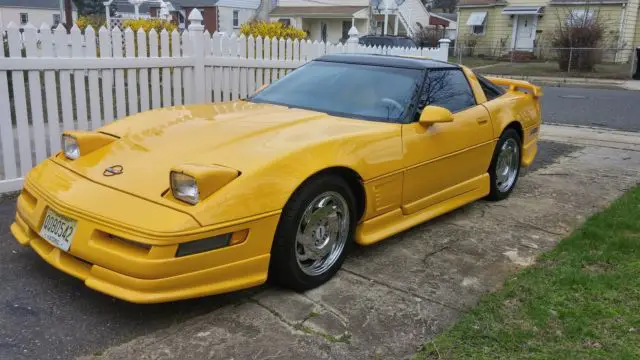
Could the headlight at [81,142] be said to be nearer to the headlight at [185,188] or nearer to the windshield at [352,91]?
Result: the headlight at [185,188]

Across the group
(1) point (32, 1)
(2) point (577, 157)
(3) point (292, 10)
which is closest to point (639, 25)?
(3) point (292, 10)

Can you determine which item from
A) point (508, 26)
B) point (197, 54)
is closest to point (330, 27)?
point (508, 26)

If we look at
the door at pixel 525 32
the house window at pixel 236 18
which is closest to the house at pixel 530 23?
the door at pixel 525 32

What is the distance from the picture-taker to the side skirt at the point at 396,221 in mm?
3889

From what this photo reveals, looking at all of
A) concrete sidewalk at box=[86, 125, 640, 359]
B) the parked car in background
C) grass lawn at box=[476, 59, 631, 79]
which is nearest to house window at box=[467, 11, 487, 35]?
grass lawn at box=[476, 59, 631, 79]

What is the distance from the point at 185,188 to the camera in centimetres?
300

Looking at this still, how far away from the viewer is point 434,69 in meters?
4.75

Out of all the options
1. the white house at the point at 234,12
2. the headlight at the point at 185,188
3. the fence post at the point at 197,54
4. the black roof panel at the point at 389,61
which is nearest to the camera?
the headlight at the point at 185,188

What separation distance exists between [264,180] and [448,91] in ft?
7.48

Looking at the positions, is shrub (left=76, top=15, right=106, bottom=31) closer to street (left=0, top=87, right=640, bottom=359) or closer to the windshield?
the windshield

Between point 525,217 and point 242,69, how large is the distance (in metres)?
3.87

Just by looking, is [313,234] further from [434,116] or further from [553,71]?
[553,71]

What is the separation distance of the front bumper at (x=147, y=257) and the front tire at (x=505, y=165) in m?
2.90

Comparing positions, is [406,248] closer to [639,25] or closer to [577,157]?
[577,157]
